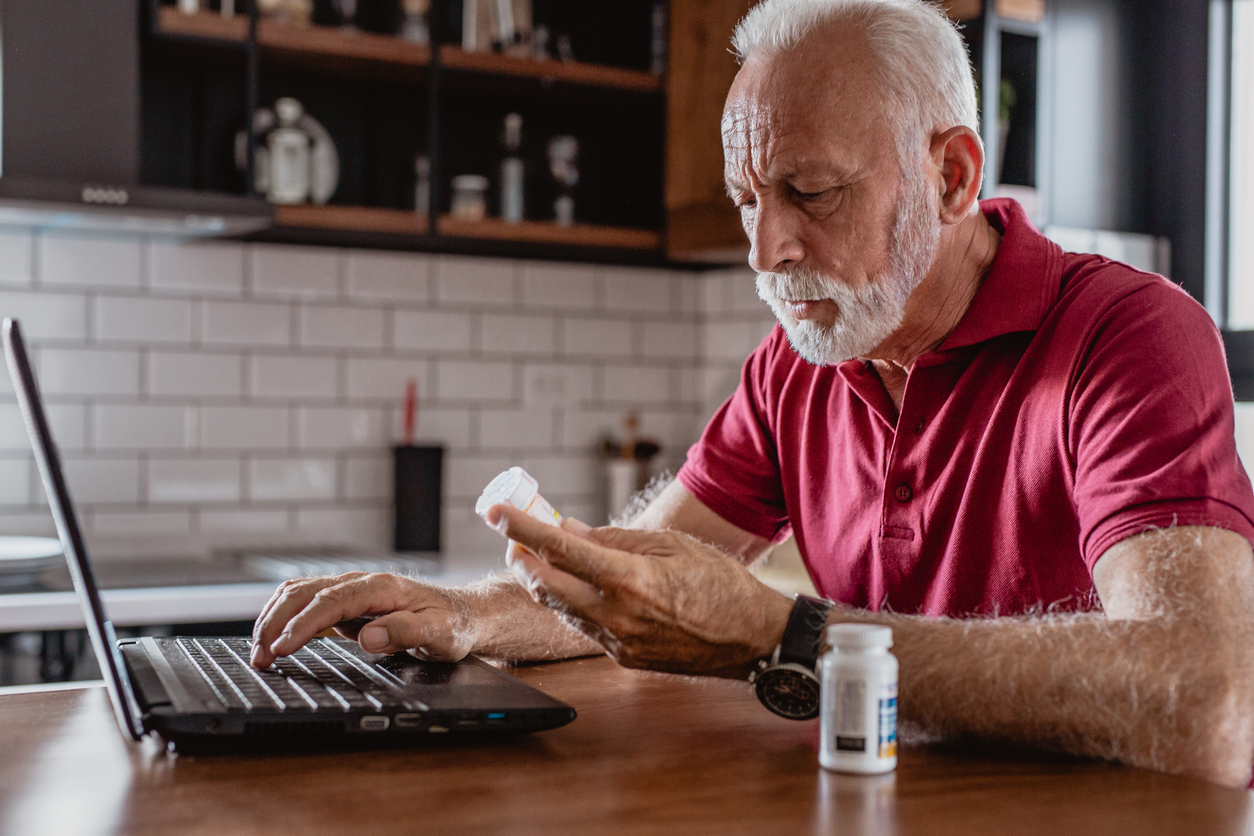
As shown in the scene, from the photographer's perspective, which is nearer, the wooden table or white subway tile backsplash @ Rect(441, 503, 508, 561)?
the wooden table

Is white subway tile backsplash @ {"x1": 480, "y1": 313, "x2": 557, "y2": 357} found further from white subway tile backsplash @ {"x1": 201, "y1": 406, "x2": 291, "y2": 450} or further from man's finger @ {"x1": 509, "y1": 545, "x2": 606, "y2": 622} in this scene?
man's finger @ {"x1": 509, "y1": 545, "x2": 606, "y2": 622}

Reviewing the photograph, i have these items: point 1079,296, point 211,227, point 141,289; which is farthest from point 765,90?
point 141,289

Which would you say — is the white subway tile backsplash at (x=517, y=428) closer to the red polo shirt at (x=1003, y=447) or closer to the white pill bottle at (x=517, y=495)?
the red polo shirt at (x=1003, y=447)

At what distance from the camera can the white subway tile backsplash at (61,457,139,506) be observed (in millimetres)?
2562

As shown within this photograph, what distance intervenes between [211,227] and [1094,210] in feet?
5.83

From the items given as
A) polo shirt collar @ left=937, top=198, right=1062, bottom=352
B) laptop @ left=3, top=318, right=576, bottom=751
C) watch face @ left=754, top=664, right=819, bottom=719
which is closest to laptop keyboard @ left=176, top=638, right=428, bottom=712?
laptop @ left=3, top=318, right=576, bottom=751

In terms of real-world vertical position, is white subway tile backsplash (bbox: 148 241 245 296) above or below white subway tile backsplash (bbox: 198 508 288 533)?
above

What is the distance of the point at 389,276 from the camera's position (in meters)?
2.88

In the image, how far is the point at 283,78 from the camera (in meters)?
2.79

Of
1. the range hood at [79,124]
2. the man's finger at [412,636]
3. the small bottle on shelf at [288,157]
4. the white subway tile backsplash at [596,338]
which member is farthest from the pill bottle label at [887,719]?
the white subway tile backsplash at [596,338]

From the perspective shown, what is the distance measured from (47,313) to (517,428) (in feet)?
3.49

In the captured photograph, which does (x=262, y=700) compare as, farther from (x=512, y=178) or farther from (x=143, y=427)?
(x=512, y=178)

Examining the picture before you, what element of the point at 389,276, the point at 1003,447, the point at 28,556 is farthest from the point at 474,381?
the point at 1003,447

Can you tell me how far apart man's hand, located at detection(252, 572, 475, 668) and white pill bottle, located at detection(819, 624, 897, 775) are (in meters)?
0.42
